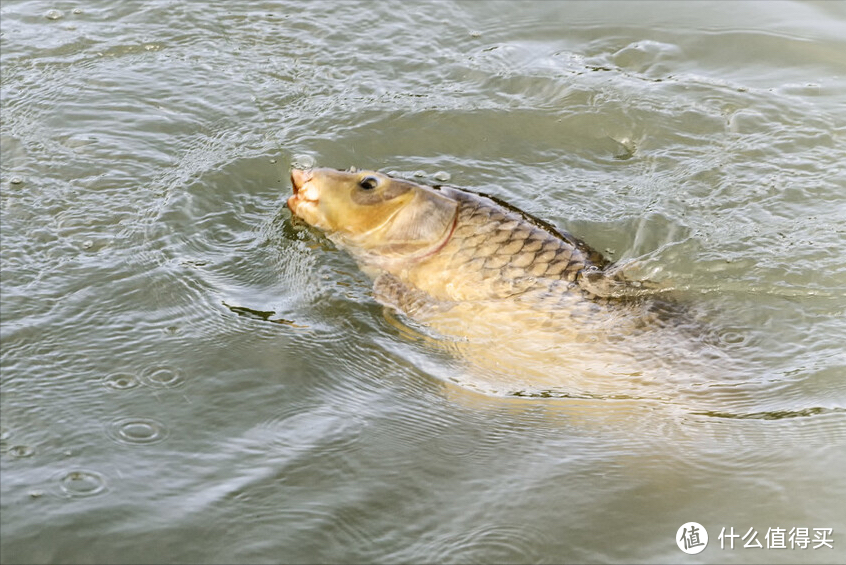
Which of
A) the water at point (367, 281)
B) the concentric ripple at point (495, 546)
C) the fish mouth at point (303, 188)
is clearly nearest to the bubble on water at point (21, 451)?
the water at point (367, 281)

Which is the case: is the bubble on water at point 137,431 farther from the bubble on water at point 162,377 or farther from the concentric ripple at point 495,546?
the concentric ripple at point 495,546

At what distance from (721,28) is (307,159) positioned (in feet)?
9.51

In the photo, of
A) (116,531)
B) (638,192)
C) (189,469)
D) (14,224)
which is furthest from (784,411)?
(14,224)

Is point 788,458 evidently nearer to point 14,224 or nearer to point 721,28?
point 14,224

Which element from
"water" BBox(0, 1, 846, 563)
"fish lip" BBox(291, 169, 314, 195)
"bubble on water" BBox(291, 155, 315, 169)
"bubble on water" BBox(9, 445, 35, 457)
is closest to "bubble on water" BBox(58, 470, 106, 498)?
"water" BBox(0, 1, 846, 563)

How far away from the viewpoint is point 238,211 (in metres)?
4.49

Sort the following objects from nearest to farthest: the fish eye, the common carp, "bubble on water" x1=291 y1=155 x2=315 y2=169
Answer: the common carp → the fish eye → "bubble on water" x1=291 y1=155 x2=315 y2=169

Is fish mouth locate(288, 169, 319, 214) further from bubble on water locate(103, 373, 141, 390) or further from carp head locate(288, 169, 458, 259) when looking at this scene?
bubble on water locate(103, 373, 141, 390)

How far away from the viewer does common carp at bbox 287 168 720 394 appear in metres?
3.59

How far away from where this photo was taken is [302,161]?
4832 mm

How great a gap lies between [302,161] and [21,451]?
7.24 feet

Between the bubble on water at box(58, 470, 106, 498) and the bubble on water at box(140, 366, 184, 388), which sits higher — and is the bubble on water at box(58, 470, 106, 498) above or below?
below

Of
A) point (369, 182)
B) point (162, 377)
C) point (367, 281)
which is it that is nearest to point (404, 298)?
point (367, 281)

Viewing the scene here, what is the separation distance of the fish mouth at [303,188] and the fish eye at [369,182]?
205mm
